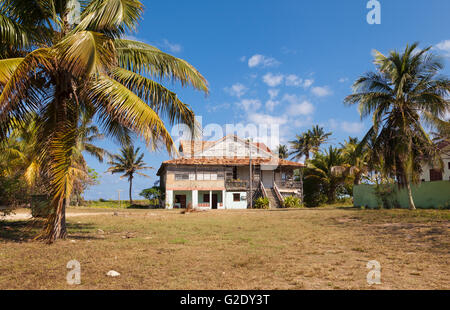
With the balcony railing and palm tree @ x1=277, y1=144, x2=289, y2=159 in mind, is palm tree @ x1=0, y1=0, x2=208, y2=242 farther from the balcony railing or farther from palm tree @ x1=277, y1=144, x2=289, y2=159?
palm tree @ x1=277, y1=144, x2=289, y2=159

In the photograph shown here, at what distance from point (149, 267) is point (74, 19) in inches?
276

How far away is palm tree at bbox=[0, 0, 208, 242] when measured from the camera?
21.4ft

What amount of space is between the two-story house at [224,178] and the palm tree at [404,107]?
44.8ft

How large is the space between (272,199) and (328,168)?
869cm

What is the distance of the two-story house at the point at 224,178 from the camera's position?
3216 cm

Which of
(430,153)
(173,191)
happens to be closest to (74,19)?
(430,153)

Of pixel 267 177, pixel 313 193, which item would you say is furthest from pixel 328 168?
pixel 267 177

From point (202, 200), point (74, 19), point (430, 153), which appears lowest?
point (202, 200)

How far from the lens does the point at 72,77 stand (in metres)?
7.88

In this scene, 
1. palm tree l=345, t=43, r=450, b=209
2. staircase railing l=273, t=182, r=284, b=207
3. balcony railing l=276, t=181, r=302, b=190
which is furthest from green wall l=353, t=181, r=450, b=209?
balcony railing l=276, t=181, r=302, b=190

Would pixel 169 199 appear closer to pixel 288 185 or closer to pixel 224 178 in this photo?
pixel 224 178
